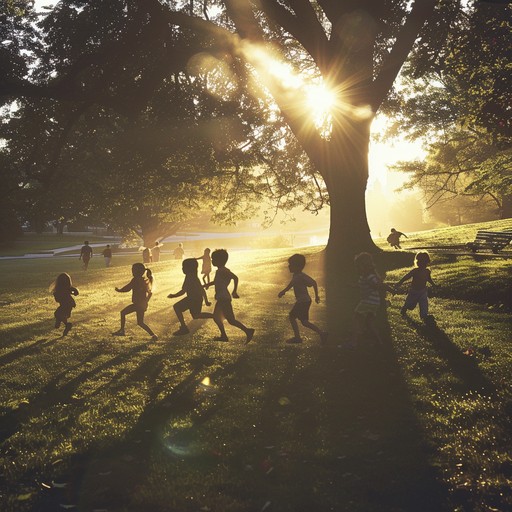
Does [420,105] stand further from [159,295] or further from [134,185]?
[159,295]

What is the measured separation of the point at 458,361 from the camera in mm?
7988

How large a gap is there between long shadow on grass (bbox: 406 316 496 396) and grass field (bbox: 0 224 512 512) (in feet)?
0.11

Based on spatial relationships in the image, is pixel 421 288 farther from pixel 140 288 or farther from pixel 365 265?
pixel 140 288

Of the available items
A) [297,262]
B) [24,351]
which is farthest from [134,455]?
[24,351]

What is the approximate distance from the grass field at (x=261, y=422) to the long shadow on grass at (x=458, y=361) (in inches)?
1.3

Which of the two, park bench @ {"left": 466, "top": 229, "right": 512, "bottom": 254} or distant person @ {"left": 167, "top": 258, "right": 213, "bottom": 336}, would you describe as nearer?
distant person @ {"left": 167, "top": 258, "right": 213, "bottom": 336}

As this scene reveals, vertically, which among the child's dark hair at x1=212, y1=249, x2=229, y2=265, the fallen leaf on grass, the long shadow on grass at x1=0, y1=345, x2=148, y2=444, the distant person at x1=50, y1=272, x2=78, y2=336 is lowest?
the long shadow on grass at x1=0, y1=345, x2=148, y2=444

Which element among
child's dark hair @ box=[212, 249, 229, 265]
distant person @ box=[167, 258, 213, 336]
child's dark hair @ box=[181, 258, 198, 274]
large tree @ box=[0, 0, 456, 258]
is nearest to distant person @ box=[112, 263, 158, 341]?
distant person @ box=[167, 258, 213, 336]

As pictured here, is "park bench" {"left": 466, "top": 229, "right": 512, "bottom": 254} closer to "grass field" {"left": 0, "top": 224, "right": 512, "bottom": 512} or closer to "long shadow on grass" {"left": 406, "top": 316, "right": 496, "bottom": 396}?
"grass field" {"left": 0, "top": 224, "right": 512, "bottom": 512}

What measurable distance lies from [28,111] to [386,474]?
1949 centimetres

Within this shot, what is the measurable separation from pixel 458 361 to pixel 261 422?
3.92m

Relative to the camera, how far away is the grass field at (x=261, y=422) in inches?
173

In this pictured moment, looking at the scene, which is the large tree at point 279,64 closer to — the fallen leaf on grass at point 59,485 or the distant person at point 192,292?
the distant person at point 192,292

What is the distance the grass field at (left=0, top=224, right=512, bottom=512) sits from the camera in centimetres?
439
